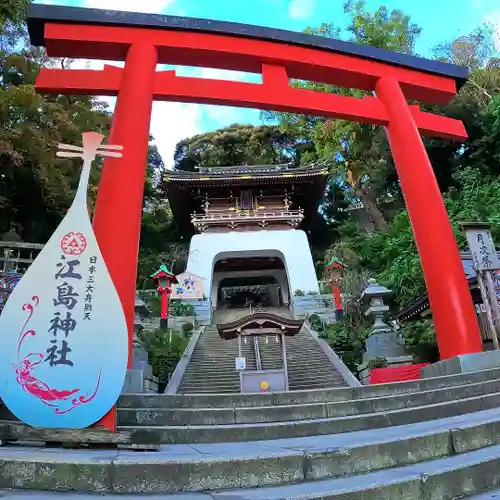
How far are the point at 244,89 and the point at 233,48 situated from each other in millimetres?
664

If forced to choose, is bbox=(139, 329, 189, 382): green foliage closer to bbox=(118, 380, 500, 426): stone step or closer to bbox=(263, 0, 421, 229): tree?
bbox=(118, 380, 500, 426): stone step

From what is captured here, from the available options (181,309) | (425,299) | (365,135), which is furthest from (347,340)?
(365,135)

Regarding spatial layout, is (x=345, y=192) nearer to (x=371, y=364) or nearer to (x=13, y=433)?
(x=371, y=364)

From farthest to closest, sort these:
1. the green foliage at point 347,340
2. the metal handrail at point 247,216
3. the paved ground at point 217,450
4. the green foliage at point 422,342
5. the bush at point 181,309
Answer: the metal handrail at point 247,216
the bush at point 181,309
the green foliage at point 347,340
the green foliage at point 422,342
the paved ground at point 217,450

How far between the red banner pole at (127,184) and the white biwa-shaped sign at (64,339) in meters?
1.14

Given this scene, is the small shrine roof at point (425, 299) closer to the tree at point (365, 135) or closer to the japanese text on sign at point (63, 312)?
the japanese text on sign at point (63, 312)

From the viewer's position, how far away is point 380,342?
9945mm

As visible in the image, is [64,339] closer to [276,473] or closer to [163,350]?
[276,473]

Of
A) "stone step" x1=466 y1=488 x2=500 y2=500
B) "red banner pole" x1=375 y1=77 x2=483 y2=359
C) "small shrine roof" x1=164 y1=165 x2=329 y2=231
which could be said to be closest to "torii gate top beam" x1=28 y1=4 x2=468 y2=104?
"red banner pole" x1=375 y1=77 x2=483 y2=359

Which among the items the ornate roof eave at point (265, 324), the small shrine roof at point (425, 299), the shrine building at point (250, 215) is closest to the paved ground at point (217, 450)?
the small shrine roof at point (425, 299)

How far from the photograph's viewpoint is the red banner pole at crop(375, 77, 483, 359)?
5.31 m

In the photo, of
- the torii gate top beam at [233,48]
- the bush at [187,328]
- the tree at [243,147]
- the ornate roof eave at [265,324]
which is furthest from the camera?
the tree at [243,147]

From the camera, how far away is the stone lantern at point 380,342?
950cm

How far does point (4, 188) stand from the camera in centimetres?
1466
